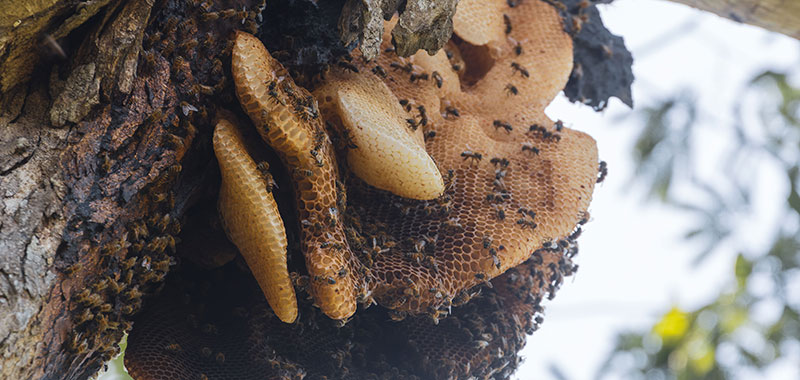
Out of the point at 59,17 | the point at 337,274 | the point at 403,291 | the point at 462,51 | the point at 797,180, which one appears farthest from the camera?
the point at 797,180

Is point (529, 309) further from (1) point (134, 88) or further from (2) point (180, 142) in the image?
(1) point (134, 88)

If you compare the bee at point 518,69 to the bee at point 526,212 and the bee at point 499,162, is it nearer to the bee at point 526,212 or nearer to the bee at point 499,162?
the bee at point 499,162

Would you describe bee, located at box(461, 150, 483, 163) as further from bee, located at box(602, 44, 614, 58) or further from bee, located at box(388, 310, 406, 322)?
bee, located at box(602, 44, 614, 58)

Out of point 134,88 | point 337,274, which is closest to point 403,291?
point 337,274

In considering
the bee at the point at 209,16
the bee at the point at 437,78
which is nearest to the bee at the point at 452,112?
the bee at the point at 437,78

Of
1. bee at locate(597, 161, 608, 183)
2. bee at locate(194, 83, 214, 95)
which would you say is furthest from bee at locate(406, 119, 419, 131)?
bee at locate(597, 161, 608, 183)
